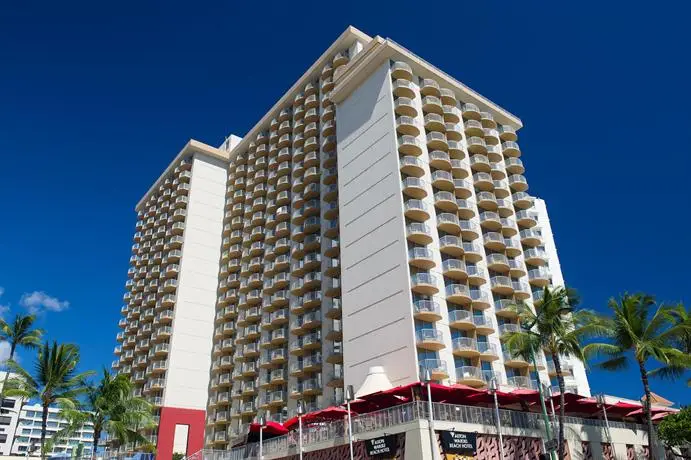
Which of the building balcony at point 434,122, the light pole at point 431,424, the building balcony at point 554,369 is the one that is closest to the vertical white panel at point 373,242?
Result: the building balcony at point 434,122

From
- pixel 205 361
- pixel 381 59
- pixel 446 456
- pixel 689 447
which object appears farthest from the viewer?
pixel 205 361

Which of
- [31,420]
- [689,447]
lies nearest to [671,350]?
[689,447]

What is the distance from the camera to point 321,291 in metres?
57.6

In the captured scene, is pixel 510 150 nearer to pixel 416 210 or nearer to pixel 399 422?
pixel 416 210

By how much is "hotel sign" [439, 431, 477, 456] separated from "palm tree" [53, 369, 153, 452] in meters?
21.4

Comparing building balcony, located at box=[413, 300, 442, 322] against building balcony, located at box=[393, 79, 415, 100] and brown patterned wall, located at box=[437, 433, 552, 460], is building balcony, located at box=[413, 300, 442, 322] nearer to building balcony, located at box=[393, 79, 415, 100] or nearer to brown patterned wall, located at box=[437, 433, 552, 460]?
brown patterned wall, located at box=[437, 433, 552, 460]

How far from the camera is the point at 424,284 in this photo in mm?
47156

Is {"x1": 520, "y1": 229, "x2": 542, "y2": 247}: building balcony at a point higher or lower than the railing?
higher

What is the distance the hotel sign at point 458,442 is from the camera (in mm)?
29844

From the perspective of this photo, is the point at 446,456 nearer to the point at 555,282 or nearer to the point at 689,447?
the point at 689,447

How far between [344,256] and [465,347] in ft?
44.6

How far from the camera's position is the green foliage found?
3447cm

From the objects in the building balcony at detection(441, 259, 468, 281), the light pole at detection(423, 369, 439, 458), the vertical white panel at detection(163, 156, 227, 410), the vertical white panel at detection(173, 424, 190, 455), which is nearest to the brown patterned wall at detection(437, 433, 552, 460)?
the light pole at detection(423, 369, 439, 458)

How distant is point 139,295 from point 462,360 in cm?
5331
